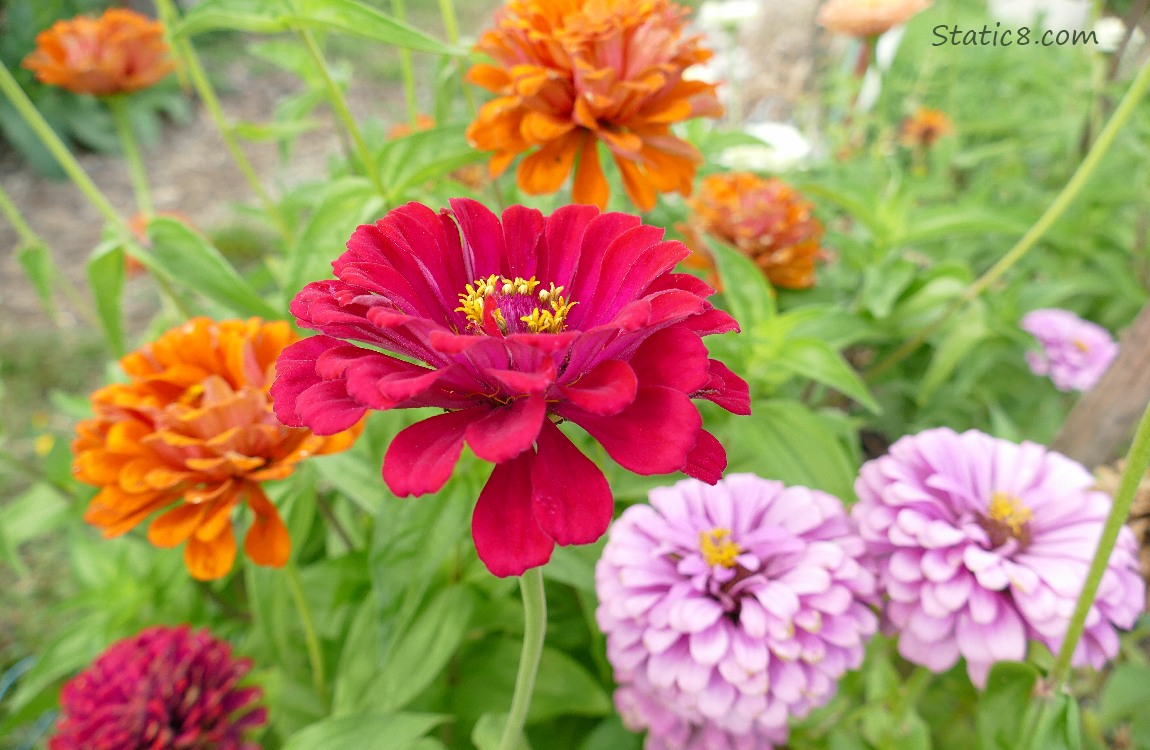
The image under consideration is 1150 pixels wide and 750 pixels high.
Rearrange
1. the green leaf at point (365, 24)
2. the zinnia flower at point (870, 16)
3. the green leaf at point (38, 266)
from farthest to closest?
1. the zinnia flower at point (870, 16)
2. the green leaf at point (38, 266)
3. the green leaf at point (365, 24)

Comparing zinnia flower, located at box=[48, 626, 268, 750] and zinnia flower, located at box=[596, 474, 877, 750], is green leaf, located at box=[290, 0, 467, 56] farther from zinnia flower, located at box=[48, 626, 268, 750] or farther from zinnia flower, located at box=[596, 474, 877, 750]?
zinnia flower, located at box=[48, 626, 268, 750]

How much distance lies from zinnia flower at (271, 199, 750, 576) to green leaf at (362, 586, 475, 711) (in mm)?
386

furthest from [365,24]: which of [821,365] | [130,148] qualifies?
[130,148]

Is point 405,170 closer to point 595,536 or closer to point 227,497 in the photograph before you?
point 227,497

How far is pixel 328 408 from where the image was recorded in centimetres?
36

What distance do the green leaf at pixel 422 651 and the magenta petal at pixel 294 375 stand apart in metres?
0.39

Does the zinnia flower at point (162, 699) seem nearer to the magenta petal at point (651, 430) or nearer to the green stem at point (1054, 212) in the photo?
the magenta petal at point (651, 430)

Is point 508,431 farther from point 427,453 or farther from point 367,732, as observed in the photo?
point 367,732

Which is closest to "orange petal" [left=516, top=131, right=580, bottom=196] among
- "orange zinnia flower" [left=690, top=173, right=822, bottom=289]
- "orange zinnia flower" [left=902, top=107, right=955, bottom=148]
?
"orange zinnia flower" [left=690, top=173, right=822, bottom=289]

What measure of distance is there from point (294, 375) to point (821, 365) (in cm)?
55

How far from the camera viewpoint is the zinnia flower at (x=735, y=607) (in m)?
0.58

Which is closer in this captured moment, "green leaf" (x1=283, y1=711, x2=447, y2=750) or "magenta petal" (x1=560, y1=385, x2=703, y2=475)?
"magenta petal" (x1=560, y1=385, x2=703, y2=475)

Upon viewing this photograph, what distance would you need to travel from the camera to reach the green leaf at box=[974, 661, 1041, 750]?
1.93 feet

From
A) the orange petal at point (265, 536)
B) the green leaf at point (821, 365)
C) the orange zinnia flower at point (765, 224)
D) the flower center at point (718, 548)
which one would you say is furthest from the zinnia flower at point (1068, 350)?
the orange petal at point (265, 536)
